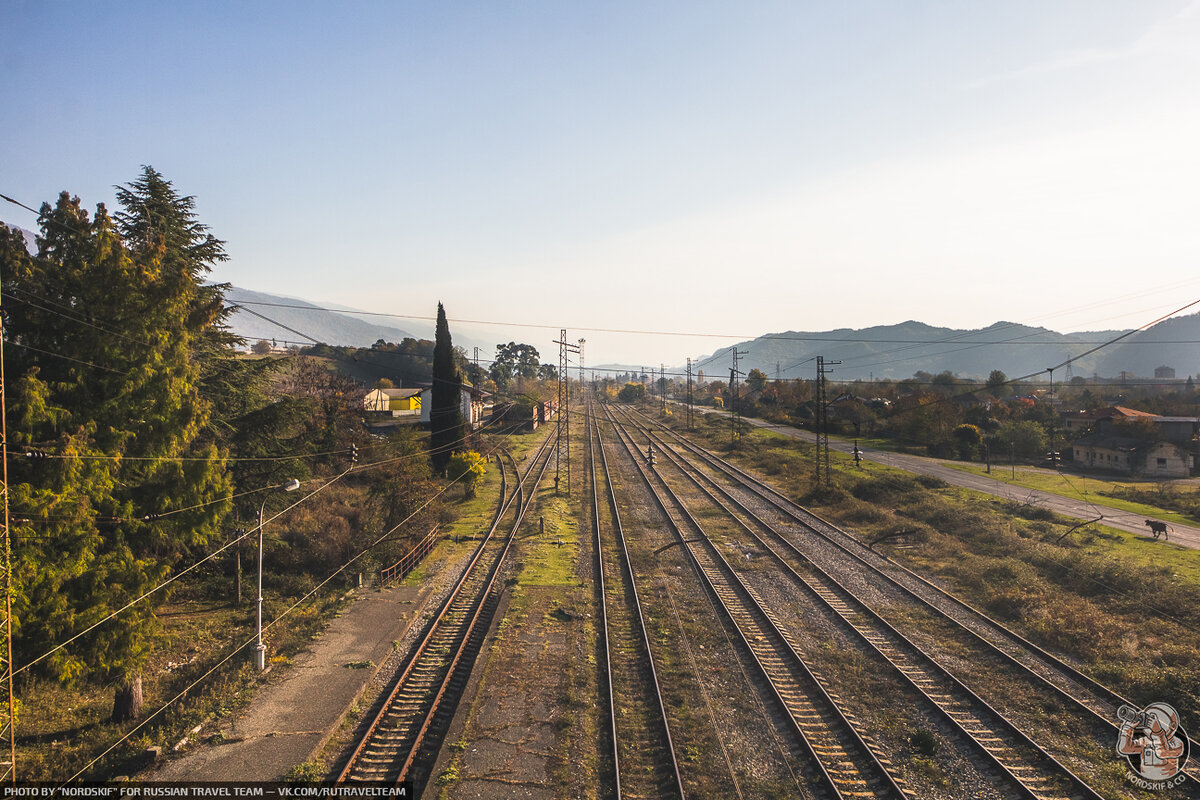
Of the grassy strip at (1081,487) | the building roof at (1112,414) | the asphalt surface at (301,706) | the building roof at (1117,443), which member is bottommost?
the grassy strip at (1081,487)

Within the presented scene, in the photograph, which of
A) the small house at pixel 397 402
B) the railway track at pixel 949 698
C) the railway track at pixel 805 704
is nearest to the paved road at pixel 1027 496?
the railway track at pixel 949 698

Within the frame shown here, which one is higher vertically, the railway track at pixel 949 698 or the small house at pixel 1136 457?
the small house at pixel 1136 457

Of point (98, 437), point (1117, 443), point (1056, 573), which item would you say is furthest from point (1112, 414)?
point (98, 437)

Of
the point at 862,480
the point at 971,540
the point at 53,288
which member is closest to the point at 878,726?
the point at 971,540

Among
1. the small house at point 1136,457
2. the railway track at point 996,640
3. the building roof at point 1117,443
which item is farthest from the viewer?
the building roof at point 1117,443

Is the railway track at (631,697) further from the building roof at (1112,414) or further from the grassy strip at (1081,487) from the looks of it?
the building roof at (1112,414)

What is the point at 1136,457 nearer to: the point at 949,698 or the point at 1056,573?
the point at 1056,573
